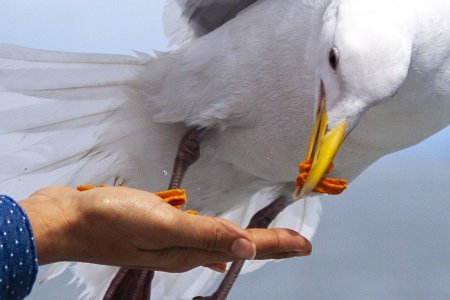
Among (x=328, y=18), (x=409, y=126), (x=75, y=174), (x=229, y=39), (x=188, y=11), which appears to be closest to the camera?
(x=328, y=18)

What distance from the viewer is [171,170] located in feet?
8.14

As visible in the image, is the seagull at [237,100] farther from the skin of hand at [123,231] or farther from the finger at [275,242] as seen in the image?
the skin of hand at [123,231]

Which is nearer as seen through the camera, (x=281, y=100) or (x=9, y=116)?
(x=281, y=100)

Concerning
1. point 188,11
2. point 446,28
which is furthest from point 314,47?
point 188,11

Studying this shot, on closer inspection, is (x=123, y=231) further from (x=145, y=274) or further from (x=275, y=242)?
(x=145, y=274)

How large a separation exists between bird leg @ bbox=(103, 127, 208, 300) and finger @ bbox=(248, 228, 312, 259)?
2.48ft

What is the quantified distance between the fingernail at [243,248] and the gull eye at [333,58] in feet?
1.29

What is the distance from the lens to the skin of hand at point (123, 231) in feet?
4.47

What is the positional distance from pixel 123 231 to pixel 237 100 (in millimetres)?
798

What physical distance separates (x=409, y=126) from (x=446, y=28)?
0.24 metres

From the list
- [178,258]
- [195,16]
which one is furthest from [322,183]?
[195,16]

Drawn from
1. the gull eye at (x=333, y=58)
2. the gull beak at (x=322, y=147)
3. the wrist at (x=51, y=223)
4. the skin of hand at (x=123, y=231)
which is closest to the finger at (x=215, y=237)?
the skin of hand at (x=123, y=231)

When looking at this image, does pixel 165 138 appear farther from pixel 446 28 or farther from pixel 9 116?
pixel 446 28

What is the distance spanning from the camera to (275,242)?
5.08 feet
